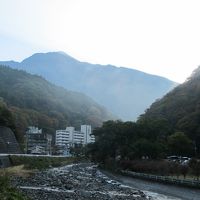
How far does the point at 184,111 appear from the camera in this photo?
80000 mm

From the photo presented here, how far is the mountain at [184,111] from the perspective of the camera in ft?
237

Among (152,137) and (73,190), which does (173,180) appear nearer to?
(73,190)

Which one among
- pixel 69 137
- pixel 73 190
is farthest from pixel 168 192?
pixel 69 137

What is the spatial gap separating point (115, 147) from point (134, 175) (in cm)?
1838

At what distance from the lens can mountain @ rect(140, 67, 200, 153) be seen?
72312 millimetres

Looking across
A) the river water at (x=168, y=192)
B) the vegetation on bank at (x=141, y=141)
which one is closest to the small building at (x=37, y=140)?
the vegetation on bank at (x=141, y=141)

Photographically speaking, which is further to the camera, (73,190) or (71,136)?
(71,136)

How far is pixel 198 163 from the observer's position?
40.8 meters

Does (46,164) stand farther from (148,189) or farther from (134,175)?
(148,189)

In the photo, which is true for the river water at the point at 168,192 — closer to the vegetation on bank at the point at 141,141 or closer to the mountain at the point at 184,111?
the vegetation on bank at the point at 141,141

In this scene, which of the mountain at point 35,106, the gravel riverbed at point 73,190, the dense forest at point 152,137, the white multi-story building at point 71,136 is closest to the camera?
the gravel riverbed at point 73,190

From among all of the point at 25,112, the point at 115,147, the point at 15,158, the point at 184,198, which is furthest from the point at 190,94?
the point at 25,112

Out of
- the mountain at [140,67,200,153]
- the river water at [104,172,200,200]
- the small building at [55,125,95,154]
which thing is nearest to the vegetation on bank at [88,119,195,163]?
the mountain at [140,67,200,153]

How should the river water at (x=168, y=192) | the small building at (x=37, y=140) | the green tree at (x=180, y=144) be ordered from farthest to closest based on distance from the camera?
the small building at (x=37, y=140), the green tree at (x=180, y=144), the river water at (x=168, y=192)
